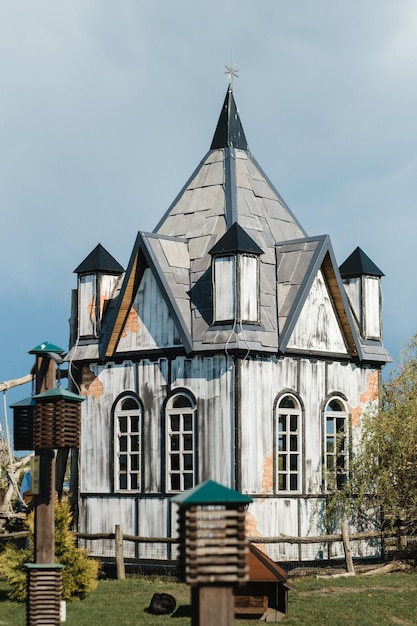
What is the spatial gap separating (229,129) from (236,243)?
5239 mm

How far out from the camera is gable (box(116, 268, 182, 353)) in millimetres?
23891

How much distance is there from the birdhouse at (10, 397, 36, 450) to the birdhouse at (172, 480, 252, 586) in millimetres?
8096

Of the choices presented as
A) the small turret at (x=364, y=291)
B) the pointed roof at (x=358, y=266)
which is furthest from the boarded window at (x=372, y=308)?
the pointed roof at (x=358, y=266)

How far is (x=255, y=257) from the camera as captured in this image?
75.8ft

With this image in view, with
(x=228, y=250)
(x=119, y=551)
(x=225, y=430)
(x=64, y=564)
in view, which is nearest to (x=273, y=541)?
(x=225, y=430)

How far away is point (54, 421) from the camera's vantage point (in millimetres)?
16672

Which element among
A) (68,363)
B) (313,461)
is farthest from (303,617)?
(68,363)

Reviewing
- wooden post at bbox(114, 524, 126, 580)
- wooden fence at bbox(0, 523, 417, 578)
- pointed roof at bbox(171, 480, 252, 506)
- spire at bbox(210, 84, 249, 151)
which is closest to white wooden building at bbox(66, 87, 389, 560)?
wooden fence at bbox(0, 523, 417, 578)

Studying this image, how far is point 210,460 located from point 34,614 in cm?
728

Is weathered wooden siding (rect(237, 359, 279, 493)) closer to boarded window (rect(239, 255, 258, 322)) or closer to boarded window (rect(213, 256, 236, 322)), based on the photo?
boarded window (rect(239, 255, 258, 322))

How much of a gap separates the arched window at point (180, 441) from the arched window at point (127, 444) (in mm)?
795

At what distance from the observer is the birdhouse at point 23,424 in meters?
18.6

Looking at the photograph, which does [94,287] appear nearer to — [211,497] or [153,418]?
[153,418]

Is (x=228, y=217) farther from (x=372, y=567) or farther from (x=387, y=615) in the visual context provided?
(x=387, y=615)
